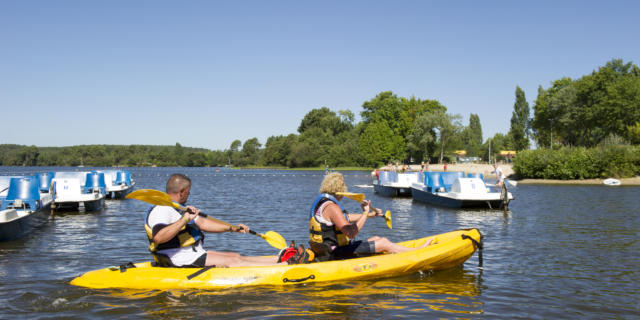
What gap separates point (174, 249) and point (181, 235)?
310mm

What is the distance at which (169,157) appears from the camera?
622 feet

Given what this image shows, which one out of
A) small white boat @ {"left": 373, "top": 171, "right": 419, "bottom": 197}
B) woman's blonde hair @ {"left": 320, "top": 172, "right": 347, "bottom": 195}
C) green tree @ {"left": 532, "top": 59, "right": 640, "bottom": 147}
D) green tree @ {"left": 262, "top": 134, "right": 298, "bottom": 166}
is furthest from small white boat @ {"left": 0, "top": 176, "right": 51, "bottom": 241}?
green tree @ {"left": 262, "top": 134, "right": 298, "bottom": 166}

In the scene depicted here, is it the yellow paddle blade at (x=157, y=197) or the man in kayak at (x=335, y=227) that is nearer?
the yellow paddle blade at (x=157, y=197)

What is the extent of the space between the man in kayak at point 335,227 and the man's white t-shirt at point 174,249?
183cm

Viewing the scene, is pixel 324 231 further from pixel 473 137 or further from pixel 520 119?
pixel 473 137

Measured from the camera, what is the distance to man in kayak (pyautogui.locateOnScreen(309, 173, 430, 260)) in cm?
771

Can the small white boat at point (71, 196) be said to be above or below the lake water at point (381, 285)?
above

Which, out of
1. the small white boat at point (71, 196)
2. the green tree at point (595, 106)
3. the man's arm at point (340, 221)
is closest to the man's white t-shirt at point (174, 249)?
the man's arm at point (340, 221)

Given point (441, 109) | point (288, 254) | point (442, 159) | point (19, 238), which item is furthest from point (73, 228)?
point (441, 109)

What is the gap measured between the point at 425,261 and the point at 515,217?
11.6 m

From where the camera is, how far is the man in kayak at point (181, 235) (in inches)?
267

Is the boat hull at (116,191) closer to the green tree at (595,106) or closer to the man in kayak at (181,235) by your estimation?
the man in kayak at (181,235)

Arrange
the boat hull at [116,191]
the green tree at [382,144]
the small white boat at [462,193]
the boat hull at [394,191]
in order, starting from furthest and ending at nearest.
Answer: the green tree at [382,144] < the boat hull at [394,191] < the boat hull at [116,191] < the small white boat at [462,193]

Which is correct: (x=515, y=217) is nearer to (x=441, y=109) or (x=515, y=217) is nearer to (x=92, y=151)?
(x=441, y=109)
